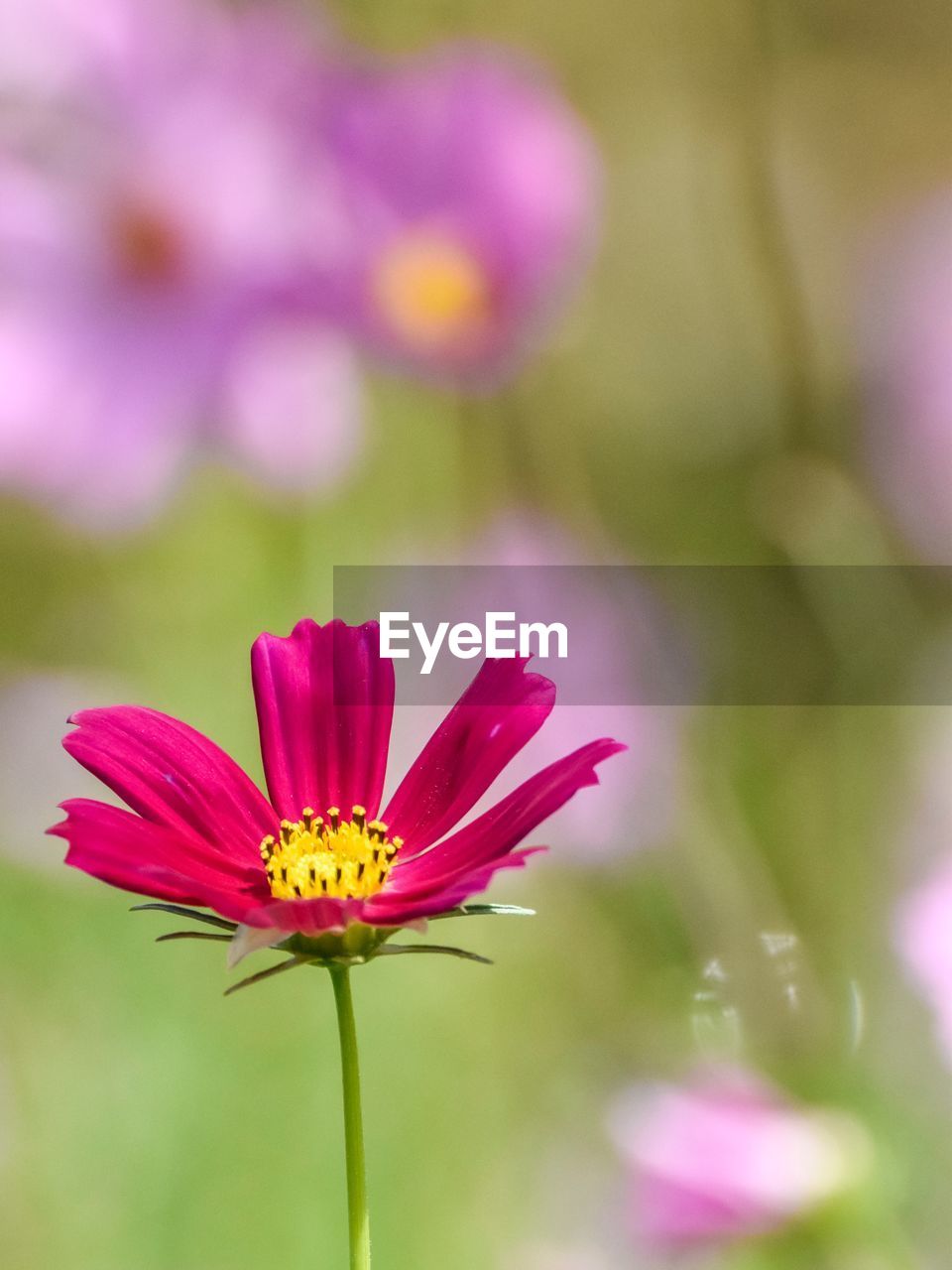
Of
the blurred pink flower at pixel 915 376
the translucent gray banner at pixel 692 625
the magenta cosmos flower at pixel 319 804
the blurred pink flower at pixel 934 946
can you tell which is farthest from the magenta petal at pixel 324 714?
the blurred pink flower at pixel 915 376

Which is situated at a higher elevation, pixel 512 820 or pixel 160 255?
pixel 160 255

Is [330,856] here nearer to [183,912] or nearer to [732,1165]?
[183,912]

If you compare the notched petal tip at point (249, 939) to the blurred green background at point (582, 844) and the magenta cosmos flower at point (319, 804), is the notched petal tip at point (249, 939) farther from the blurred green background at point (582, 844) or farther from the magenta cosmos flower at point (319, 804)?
the blurred green background at point (582, 844)

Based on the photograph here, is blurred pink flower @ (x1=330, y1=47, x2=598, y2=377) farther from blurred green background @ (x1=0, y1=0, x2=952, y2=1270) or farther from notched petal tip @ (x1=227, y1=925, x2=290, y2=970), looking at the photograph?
notched petal tip @ (x1=227, y1=925, x2=290, y2=970)

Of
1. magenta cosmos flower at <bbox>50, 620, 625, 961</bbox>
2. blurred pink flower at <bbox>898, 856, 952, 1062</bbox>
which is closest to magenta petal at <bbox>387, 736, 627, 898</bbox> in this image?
magenta cosmos flower at <bbox>50, 620, 625, 961</bbox>

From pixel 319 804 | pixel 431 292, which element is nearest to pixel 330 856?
pixel 319 804

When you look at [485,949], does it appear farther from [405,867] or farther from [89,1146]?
[405,867]
